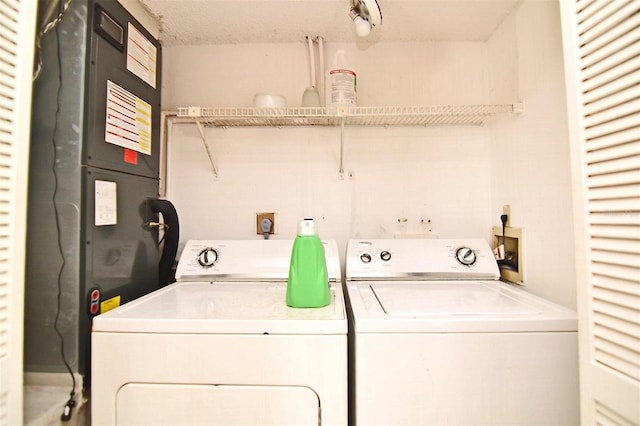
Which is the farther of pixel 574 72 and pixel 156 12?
pixel 156 12

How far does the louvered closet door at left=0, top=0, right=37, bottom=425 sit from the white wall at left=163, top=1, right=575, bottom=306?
3.69ft

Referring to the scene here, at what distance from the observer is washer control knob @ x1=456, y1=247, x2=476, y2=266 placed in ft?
5.04

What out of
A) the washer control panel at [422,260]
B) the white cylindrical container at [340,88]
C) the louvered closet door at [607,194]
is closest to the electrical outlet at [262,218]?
the washer control panel at [422,260]

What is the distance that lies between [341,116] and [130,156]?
1.04 m

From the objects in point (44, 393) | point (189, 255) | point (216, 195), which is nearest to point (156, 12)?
point (216, 195)

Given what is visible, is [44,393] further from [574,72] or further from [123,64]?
[574,72]

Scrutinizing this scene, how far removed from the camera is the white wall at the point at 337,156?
188 centimetres

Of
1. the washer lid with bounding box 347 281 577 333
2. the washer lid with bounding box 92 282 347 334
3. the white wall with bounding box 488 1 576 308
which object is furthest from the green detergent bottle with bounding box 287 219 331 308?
the white wall with bounding box 488 1 576 308

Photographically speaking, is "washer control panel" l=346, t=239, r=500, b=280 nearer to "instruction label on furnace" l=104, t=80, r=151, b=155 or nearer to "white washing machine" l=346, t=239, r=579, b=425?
"white washing machine" l=346, t=239, r=579, b=425

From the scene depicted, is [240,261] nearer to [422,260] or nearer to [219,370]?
[219,370]

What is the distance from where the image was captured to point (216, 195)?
1910mm

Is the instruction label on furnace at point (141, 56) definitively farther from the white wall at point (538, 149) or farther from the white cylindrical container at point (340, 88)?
the white wall at point (538, 149)

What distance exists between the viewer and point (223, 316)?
39.8 inches

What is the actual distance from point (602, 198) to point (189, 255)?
1652 millimetres
